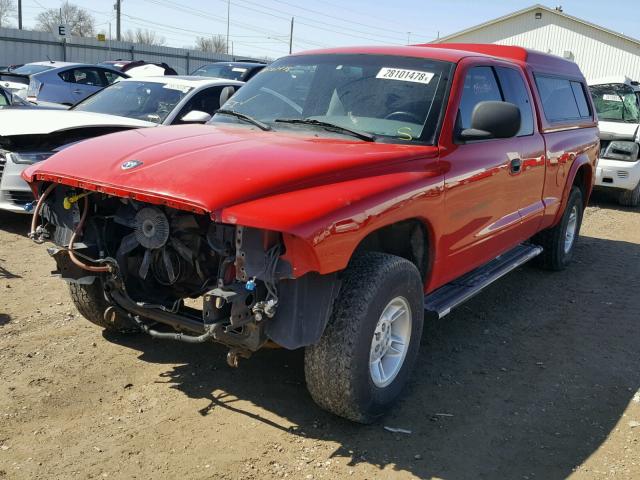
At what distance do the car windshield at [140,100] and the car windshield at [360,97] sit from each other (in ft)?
10.7

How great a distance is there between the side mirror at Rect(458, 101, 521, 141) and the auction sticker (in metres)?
0.41

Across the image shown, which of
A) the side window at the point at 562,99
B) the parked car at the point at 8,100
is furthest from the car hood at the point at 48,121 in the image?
the side window at the point at 562,99

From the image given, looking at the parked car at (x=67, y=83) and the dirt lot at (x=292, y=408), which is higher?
the parked car at (x=67, y=83)

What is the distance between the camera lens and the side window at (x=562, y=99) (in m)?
5.79

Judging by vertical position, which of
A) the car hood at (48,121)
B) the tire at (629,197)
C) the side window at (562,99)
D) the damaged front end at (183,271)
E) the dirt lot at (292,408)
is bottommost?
the dirt lot at (292,408)

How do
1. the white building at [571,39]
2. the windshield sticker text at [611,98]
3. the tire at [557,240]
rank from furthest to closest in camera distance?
the white building at [571,39] < the windshield sticker text at [611,98] < the tire at [557,240]

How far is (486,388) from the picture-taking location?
13.6ft

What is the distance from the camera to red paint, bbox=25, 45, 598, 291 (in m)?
2.95

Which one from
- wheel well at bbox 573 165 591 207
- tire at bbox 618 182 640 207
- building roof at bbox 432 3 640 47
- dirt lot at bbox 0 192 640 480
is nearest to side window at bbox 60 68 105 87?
dirt lot at bbox 0 192 640 480

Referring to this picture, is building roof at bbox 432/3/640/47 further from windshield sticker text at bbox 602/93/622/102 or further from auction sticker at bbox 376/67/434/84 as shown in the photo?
auction sticker at bbox 376/67/434/84

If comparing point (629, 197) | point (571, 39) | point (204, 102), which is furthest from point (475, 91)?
point (571, 39)

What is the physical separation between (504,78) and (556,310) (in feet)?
6.65

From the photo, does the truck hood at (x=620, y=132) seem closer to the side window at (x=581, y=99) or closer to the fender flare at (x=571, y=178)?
the side window at (x=581, y=99)

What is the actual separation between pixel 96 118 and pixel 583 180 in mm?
5117
